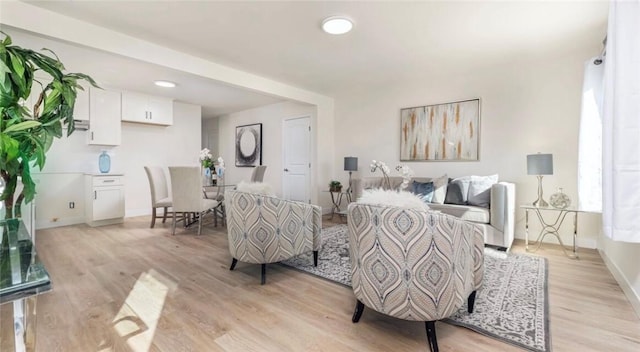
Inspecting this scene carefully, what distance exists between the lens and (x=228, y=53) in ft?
11.4

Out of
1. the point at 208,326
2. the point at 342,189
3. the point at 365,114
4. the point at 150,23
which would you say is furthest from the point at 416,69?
the point at 208,326

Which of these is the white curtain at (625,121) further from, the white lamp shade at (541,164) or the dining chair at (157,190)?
the dining chair at (157,190)

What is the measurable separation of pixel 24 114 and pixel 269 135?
5658 millimetres

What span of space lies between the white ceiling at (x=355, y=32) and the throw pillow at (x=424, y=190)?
1.63 m

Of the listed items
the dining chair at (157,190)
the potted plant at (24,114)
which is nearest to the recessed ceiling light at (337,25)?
the potted plant at (24,114)

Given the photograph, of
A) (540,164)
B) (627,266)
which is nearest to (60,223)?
(540,164)

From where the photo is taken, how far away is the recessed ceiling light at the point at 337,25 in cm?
265

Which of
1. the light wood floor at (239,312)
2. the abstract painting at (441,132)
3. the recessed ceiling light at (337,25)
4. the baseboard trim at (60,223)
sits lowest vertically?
the light wood floor at (239,312)

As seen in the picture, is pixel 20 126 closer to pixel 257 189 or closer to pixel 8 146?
pixel 8 146

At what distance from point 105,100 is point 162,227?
2391 mm

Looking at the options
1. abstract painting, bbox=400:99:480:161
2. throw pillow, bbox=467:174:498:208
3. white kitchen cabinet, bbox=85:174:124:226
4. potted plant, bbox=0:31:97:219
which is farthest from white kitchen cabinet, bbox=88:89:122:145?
throw pillow, bbox=467:174:498:208

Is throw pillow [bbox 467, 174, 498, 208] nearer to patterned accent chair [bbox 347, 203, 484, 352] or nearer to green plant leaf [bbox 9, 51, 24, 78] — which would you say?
patterned accent chair [bbox 347, 203, 484, 352]

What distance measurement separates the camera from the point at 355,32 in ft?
9.62

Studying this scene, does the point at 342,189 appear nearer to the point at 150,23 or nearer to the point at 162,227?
the point at 162,227
